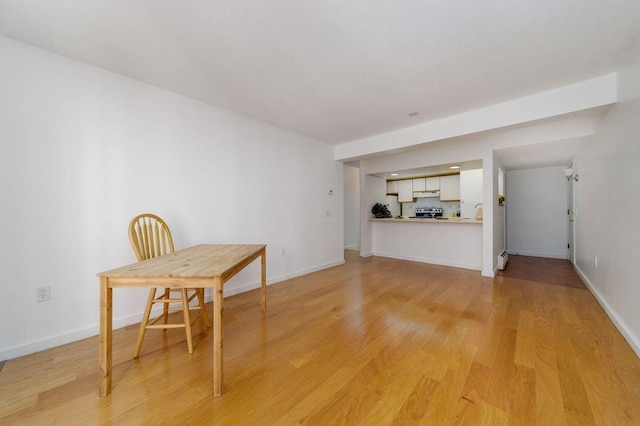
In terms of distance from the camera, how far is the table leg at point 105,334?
4.34ft

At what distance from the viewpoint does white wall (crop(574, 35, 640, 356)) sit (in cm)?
184

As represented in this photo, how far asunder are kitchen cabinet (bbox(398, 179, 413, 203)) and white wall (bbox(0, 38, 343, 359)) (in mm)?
4784

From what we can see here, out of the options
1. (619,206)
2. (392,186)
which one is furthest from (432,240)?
(619,206)

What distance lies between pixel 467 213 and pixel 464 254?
4.92ft

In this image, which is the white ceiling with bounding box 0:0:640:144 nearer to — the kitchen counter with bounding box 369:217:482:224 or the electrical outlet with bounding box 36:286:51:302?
the electrical outlet with bounding box 36:286:51:302

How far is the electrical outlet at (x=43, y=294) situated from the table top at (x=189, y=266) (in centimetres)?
100

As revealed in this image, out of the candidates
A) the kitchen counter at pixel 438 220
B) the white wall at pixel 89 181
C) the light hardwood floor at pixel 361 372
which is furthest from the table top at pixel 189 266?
the kitchen counter at pixel 438 220

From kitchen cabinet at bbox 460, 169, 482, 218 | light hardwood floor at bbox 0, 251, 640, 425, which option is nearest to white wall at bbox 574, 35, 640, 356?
light hardwood floor at bbox 0, 251, 640, 425

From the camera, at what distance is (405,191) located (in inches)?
266

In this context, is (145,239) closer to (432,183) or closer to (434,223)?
(434,223)

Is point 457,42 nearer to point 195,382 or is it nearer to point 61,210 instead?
point 195,382

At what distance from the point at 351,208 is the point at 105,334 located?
6.30m

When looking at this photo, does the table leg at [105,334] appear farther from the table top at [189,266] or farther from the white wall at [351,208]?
the white wall at [351,208]

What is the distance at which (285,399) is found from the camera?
136 centimetres
